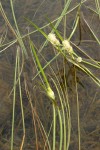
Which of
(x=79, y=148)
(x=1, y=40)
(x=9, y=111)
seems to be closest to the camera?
(x=79, y=148)

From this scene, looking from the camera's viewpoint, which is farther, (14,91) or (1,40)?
(1,40)

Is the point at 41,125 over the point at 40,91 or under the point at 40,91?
under

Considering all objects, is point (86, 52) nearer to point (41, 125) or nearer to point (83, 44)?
point (83, 44)

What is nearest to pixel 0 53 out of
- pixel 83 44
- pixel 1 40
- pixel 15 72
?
pixel 1 40

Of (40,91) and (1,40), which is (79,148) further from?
(1,40)

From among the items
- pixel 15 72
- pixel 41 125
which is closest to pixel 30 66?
pixel 15 72

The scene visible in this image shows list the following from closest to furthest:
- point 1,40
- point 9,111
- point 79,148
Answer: point 79,148
point 9,111
point 1,40

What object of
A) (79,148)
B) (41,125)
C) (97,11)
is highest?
(97,11)
